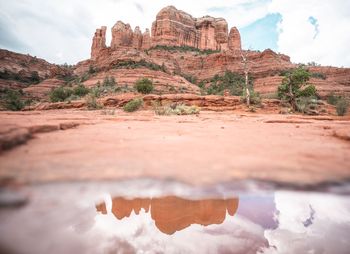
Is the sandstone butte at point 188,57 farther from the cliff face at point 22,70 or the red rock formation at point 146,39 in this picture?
the cliff face at point 22,70

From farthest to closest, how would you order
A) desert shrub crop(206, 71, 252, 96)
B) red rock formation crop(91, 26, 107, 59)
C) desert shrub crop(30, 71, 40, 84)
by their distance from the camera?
red rock formation crop(91, 26, 107, 59) → desert shrub crop(30, 71, 40, 84) → desert shrub crop(206, 71, 252, 96)

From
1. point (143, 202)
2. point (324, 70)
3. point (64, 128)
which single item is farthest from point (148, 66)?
point (143, 202)

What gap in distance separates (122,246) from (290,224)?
1159 millimetres

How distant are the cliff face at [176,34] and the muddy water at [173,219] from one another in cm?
8065

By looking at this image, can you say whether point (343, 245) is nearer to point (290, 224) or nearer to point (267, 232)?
point (290, 224)

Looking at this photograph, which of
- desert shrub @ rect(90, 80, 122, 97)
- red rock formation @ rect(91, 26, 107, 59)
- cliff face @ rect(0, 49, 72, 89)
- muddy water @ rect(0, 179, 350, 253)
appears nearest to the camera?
muddy water @ rect(0, 179, 350, 253)

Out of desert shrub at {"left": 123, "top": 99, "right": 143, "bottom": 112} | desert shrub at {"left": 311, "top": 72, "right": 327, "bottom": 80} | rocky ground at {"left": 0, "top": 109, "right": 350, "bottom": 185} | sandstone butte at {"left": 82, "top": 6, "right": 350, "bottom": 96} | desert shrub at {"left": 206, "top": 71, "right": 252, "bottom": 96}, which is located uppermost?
sandstone butte at {"left": 82, "top": 6, "right": 350, "bottom": 96}

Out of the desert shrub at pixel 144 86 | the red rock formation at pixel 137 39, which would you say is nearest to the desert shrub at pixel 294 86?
the desert shrub at pixel 144 86

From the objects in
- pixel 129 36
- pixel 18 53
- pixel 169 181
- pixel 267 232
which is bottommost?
pixel 267 232

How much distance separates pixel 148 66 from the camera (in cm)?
4625

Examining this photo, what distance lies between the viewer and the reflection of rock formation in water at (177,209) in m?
1.68

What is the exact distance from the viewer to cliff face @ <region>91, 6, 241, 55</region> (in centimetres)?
7944

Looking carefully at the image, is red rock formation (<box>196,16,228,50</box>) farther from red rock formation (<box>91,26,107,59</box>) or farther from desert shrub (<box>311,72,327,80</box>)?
desert shrub (<box>311,72,327,80</box>)

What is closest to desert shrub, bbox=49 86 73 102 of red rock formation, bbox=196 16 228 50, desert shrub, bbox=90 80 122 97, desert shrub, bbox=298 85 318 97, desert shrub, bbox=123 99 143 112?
desert shrub, bbox=90 80 122 97
